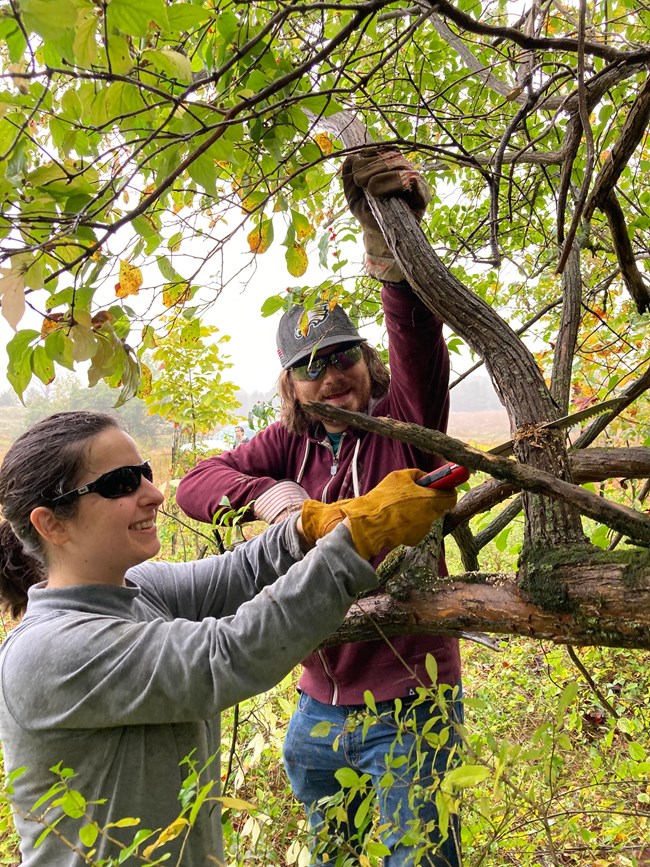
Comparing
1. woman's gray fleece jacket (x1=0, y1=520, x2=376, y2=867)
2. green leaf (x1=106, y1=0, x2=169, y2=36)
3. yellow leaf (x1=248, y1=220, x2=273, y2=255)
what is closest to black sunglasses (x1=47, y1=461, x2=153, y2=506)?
woman's gray fleece jacket (x1=0, y1=520, x2=376, y2=867)

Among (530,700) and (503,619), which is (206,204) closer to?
(503,619)

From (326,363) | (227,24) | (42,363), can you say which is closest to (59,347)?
(42,363)

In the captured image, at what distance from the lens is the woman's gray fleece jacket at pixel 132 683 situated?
3.55ft

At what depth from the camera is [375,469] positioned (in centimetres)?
187

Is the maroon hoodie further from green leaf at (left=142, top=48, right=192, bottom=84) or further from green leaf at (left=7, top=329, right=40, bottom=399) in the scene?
green leaf at (left=7, top=329, right=40, bottom=399)

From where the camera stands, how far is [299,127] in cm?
133

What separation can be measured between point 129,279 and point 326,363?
77 centimetres

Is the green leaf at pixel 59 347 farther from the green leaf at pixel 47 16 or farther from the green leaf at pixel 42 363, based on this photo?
the green leaf at pixel 47 16

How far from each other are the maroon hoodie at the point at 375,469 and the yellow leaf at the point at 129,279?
2.23 feet

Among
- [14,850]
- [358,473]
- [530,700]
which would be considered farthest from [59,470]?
[530,700]

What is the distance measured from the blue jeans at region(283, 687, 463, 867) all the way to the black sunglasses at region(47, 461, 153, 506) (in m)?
0.70

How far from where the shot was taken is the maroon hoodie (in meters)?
1.66

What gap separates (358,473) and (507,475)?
0.84 metres

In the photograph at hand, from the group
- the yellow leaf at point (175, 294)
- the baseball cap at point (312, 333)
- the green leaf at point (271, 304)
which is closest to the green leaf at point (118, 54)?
the yellow leaf at point (175, 294)
